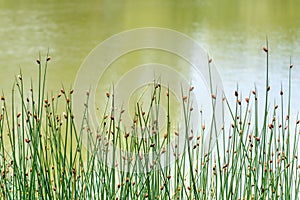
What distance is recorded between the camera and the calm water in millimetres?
6637

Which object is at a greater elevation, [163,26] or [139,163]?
[163,26]

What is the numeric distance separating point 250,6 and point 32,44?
4736mm

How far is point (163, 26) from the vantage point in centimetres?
937

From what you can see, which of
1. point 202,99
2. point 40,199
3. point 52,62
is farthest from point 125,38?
point 40,199

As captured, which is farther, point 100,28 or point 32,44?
point 100,28

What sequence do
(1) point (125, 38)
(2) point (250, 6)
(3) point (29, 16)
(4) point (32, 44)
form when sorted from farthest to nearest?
1. (2) point (250, 6)
2. (3) point (29, 16)
3. (1) point (125, 38)
4. (4) point (32, 44)

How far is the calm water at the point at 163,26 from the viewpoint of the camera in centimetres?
664

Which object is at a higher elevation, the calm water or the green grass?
the calm water

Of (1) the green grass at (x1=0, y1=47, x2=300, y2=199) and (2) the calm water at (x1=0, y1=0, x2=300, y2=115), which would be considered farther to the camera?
(2) the calm water at (x1=0, y1=0, x2=300, y2=115)

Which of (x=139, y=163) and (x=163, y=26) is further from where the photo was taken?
(x=163, y=26)

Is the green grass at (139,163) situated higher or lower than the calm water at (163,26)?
lower

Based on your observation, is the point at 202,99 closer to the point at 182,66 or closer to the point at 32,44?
the point at 182,66

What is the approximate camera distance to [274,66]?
265 inches

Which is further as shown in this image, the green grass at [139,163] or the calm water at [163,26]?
the calm water at [163,26]
